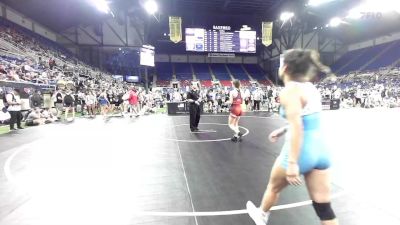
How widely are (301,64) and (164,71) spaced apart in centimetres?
4000

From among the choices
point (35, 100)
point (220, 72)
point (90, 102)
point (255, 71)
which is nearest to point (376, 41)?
point (255, 71)

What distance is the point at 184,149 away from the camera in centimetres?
733

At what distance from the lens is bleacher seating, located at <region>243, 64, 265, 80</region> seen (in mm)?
42744

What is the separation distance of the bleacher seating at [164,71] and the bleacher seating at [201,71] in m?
3.71

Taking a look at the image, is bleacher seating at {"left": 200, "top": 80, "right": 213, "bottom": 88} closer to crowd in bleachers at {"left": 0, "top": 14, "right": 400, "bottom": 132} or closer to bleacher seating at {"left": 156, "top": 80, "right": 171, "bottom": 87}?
crowd in bleachers at {"left": 0, "top": 14, "right": 400, "bottom": 132}

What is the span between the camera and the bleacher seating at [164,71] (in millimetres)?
40344

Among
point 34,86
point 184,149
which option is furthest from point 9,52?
point 184,149

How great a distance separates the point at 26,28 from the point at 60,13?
3500 millimetres

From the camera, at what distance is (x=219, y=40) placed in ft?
85.7

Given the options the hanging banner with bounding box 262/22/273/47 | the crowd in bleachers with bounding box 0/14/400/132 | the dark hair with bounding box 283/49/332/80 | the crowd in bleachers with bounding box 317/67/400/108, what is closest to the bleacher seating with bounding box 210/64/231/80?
the crowd in bleachers with bounding box 0/14/400/132

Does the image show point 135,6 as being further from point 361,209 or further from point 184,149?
point 361,209

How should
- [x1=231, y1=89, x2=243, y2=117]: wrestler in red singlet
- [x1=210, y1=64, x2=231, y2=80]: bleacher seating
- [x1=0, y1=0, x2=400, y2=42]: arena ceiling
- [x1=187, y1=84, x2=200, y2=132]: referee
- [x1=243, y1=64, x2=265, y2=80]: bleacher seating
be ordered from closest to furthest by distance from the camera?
[x1=231, y1=89, x2=243, y2=117]: wrestler in red singlet, [x1=187, y1=84, x2=200, y2=132]: referee, [x1=0, y1=0, x2=400, y2=42]: arena ceiling, [x1=210, y1=64, x2=231, y2=80]: bleacher seating, [x1=243, y1=64, x2=265, y2=80]: bleacher seating

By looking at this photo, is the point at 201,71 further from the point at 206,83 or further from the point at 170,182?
the point at 170,182

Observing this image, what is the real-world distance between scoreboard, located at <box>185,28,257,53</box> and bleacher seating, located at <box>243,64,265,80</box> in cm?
1644
